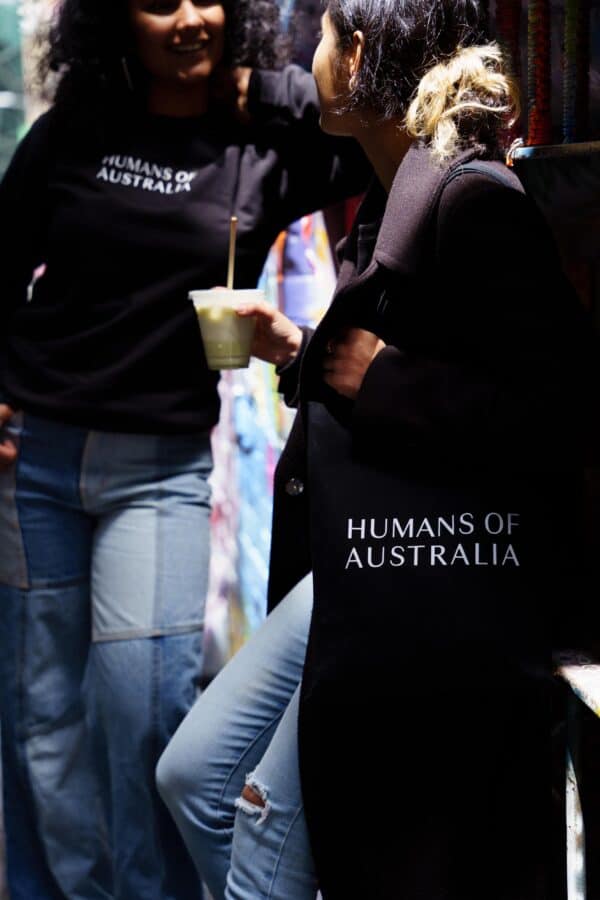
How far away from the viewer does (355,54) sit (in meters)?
1.73

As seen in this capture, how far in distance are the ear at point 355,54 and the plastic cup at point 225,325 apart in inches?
16.9

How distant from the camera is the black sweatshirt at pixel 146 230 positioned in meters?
2.28

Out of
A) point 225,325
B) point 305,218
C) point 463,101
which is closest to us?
point 463,101

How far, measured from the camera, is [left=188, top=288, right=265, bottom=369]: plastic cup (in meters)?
2.03

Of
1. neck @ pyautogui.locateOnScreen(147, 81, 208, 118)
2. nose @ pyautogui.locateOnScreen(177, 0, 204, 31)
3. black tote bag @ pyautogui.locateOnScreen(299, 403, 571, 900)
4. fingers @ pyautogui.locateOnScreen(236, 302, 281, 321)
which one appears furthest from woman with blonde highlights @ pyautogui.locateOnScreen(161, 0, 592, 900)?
neck @ pyautogui.locateOnScreen(147, 81, 208, 118)

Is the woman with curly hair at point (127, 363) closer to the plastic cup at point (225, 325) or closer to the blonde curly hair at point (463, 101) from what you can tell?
the plastic cup at point (225, 325)

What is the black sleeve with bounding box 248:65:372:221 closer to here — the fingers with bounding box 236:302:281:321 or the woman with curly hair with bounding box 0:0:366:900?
the woman with curly hair with bounding box 0:0:366:900

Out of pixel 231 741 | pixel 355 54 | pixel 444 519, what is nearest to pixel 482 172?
pixel 355 54

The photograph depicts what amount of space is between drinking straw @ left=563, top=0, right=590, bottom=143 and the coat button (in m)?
0.60

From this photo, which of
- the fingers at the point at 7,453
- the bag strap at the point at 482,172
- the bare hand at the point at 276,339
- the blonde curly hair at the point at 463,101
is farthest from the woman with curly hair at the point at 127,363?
the bag strap at the point at 482,172

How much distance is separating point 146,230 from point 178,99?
275 millimetres

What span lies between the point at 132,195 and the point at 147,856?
3.96 feet

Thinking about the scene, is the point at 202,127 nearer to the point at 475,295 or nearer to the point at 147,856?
the point at 475,295

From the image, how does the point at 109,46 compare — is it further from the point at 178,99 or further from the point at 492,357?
the point at 492,357
